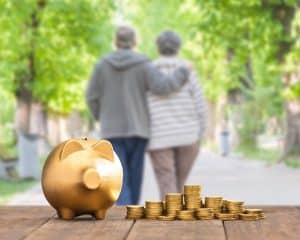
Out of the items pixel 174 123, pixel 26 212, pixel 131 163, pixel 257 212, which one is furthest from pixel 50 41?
pixel 257 212

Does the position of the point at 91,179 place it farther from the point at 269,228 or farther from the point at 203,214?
the point at 269,228

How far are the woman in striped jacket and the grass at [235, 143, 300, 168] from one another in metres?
16.4

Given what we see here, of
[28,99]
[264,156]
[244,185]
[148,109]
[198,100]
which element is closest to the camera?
[148,109]

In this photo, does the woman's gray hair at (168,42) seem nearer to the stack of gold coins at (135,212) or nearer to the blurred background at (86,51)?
the stack of gold coins at (135,212)

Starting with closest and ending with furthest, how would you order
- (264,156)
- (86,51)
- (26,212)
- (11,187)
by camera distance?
(26,212) → (11,187) → (86,51) → (264,156)

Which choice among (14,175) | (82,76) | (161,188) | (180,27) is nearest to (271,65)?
(82,76)

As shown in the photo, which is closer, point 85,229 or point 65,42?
point 85,229

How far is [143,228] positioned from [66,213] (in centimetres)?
40

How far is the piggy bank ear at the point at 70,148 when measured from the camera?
13.9ft

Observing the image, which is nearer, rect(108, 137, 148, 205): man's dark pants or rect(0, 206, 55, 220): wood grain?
rect(0, 206, 55, 220): wood grain

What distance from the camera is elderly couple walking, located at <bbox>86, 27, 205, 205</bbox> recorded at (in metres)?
10.0

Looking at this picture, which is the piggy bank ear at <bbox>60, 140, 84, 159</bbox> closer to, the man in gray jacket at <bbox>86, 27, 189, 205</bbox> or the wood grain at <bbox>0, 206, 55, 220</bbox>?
the wood grain at <bbox>0, 206, 55, 220</bbox>

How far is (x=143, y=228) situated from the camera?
13.2 feet

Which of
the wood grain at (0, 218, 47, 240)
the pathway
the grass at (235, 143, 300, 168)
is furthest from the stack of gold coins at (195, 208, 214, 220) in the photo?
the grass at (235, 143, 300, 168)
